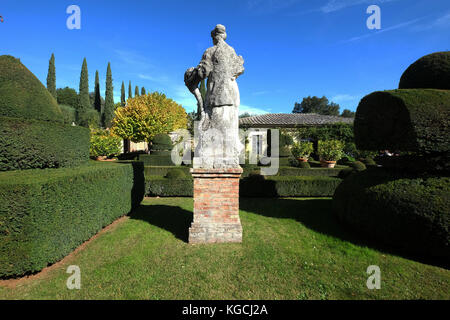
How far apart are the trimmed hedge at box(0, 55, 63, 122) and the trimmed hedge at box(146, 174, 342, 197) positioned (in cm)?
446

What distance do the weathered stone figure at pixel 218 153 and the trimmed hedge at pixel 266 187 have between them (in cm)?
436

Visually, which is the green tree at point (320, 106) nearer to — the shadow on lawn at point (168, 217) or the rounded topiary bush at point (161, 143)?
the rounded topiary bush at point (161, 143)

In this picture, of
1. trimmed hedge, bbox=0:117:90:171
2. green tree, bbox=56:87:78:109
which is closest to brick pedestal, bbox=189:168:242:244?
trimmed hedge, bbox=0:117:90:171

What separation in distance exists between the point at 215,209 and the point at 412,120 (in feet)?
13.3

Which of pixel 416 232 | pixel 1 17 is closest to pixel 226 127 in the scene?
pixel 416 232

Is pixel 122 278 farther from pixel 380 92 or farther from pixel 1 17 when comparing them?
pixel 380 92

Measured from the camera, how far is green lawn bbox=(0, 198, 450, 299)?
2.75 m

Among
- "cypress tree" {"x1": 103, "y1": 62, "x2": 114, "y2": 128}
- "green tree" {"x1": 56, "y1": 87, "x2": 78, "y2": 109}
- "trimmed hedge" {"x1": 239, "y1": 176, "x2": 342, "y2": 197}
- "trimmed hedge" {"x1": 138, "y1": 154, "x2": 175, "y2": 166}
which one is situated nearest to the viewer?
"trimmed hedge" {"x1": 239, "y1": 176, "x2": 342, "y2": 197}

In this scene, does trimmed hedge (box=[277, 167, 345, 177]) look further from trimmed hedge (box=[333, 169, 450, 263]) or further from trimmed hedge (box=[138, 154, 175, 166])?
trimmed hedge (box=[138, 154, 175, 166])

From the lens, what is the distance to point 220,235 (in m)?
4.19

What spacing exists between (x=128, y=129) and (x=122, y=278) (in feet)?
70.5

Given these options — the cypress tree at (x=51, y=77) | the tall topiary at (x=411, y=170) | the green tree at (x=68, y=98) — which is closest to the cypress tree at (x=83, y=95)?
the cypress tree at (x=51, y=77)

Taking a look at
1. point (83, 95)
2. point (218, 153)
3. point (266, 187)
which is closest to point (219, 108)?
point (218, 153)

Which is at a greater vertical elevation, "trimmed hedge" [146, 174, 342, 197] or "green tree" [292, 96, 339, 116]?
"green tree" [292, 96, 339, 116]
